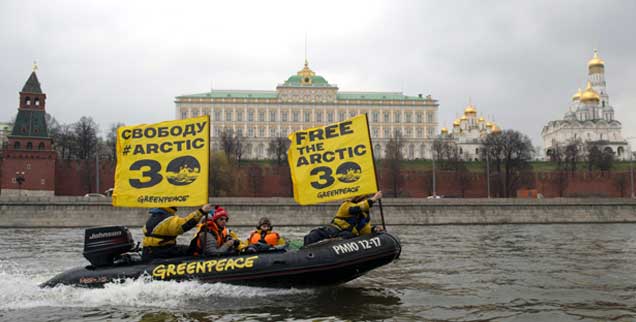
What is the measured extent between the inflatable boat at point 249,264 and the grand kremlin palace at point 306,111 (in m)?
111

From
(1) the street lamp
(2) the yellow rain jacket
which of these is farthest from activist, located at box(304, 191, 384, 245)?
(1) the street lamp

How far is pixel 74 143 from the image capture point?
75.6 meters

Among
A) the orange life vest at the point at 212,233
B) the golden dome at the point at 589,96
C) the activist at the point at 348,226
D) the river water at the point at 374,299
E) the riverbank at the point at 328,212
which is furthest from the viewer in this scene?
the golden dome at the point at 589,96

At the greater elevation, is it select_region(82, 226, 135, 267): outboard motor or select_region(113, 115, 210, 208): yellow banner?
select_region(113, 115, 210, 208): yellow banner

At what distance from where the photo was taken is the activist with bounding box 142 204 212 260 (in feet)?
37.6

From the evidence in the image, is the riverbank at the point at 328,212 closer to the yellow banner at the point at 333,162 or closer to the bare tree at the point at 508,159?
the bare tree at the point at 508,159

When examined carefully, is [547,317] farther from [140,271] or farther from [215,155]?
[215,155]

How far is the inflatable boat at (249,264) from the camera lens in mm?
11492

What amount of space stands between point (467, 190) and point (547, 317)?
65682mm

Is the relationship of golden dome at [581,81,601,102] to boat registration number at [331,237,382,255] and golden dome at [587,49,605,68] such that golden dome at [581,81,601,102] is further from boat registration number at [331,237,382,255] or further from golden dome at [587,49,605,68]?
boat registration number at [331,237,382,255]

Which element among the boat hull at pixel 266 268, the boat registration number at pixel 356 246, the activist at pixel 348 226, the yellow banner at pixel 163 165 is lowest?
the boat hull at pixel 266 268

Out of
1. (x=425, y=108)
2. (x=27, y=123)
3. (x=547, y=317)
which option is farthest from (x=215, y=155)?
(x=425, y=108)

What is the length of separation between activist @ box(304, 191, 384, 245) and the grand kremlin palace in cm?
11075

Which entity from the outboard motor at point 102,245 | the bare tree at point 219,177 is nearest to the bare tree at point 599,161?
the bare tree at point 219,177
